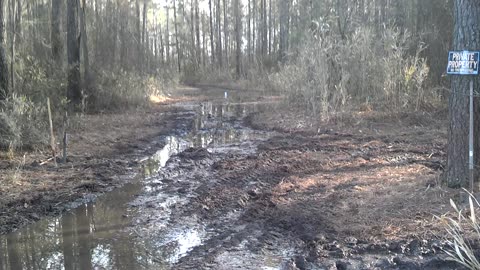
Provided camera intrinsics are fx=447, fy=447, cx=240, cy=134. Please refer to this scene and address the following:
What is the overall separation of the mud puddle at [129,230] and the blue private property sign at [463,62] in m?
3.42

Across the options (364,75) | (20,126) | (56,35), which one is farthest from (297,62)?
(20,126)

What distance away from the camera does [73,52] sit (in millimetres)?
14742

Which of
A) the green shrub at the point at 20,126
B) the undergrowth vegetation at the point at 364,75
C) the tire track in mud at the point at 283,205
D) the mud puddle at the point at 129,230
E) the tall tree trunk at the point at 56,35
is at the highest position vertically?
the tall tree trunk at the point at 56,35

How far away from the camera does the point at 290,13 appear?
38.2 m

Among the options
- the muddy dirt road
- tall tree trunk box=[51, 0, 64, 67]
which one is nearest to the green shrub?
the muddy dirt road

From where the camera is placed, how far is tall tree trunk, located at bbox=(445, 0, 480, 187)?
18.2 feet

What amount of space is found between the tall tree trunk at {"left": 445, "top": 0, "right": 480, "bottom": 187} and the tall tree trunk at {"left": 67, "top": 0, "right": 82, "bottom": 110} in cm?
1208

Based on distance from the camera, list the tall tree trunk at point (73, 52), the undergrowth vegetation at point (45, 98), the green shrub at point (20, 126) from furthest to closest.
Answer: the tall tree trunk at point (73, 52)
the undergrowth vegetation at point (45, 98)
the green shrub at point (20, 126)

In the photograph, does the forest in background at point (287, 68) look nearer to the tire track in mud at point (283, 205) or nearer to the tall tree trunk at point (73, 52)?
the tall tree trunk at point (73, 52)

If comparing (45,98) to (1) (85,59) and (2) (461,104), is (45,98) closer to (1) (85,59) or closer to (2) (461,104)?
(1) (85,59)

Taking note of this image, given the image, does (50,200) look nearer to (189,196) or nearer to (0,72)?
(189,196)

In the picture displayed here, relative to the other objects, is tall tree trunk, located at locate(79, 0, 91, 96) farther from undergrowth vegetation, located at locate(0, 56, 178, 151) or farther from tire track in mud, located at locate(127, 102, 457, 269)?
tire track in mud, located at locate(127, 102, 457, 269)

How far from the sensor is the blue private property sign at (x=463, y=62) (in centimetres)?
539

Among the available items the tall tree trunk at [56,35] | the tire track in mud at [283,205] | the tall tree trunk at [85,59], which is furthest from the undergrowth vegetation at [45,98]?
the tire track in mud at [283,205]
